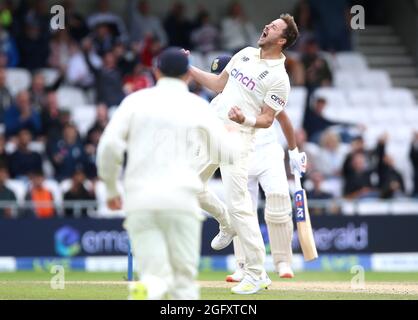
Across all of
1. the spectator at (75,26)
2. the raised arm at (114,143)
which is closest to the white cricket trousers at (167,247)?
the raised arm at (114,143)

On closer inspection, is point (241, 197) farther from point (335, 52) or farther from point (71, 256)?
point (335, 52)

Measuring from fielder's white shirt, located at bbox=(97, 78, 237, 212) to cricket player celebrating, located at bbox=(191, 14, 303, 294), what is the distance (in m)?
2.49

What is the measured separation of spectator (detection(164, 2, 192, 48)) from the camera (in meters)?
23.8

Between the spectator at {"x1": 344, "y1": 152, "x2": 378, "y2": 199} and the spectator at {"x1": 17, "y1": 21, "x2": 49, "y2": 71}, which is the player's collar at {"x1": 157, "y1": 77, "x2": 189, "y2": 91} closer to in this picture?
the spectator at {"x1": 344, "y1": 152, "x2": 378, "y2": 199}

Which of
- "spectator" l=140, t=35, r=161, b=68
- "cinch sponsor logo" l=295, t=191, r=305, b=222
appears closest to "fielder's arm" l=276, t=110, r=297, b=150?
"cinch sponsor logo" l=295, t=191, r=305, b=222

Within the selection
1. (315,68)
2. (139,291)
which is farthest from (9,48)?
(139,291)

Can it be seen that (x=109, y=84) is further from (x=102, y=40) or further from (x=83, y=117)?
(x=102, y=40)

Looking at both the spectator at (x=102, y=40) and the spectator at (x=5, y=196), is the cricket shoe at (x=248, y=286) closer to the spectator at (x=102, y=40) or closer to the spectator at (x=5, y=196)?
the spectator at (x=5, y=196)

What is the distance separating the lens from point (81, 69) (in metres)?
22.0

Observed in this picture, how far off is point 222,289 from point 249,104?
1.95 m

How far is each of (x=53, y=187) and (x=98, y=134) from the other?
1130 mm

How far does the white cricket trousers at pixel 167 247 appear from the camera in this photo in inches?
355

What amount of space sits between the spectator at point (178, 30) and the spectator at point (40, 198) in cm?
535
